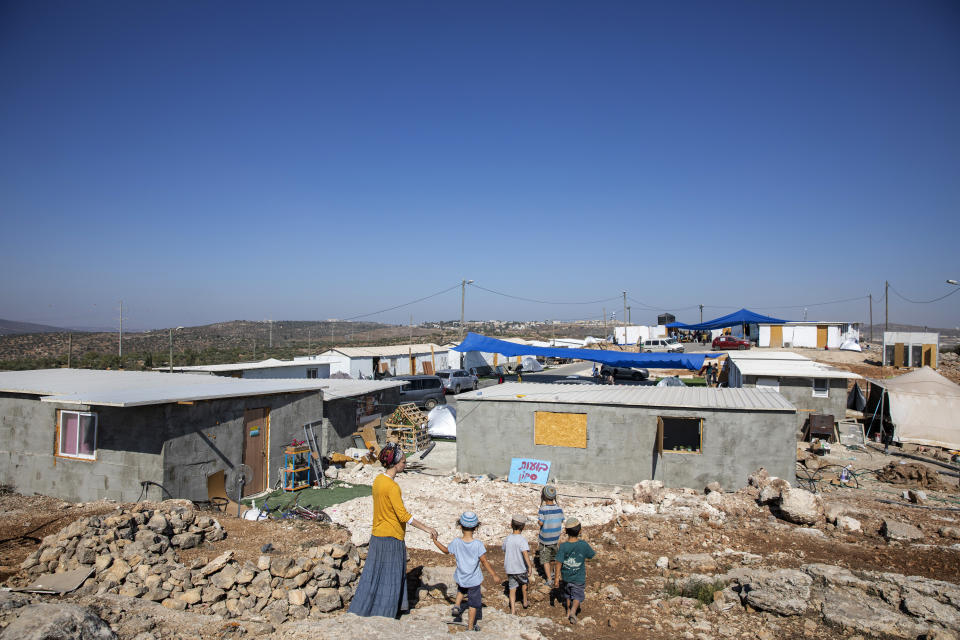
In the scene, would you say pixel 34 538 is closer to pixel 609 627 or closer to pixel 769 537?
pixel 609 627

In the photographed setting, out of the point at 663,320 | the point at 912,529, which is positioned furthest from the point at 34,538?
the point at 663,320

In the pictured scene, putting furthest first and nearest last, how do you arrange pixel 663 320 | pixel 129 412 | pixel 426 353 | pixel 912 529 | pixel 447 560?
pixel 663 320 < pixel 426 353 < pixel 129 412 < pixel 912 529 < pixel 447 560

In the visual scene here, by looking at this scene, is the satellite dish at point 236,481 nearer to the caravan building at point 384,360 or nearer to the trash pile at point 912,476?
the trash pile at point 912,476

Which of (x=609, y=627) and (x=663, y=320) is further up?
(x=663, y=320)

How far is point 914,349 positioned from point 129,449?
42492mm

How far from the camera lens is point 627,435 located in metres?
14.5

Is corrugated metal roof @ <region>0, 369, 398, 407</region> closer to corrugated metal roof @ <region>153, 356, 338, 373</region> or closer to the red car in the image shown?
corrugated metal roof @ <region>153, 356, 338, 373</region>

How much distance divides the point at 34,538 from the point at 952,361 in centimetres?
5447

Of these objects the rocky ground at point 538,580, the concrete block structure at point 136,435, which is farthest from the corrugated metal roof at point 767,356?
the concrete block structure at point 136,435

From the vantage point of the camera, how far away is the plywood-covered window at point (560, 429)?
14844mm

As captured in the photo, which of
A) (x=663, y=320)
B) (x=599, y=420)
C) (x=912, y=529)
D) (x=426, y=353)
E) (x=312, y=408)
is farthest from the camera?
(x=663, y=320)

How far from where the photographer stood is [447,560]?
891 centimetres

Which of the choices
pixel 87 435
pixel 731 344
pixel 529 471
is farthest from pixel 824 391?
pixel 731 344

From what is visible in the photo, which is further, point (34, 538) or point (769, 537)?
point (769, 537)
